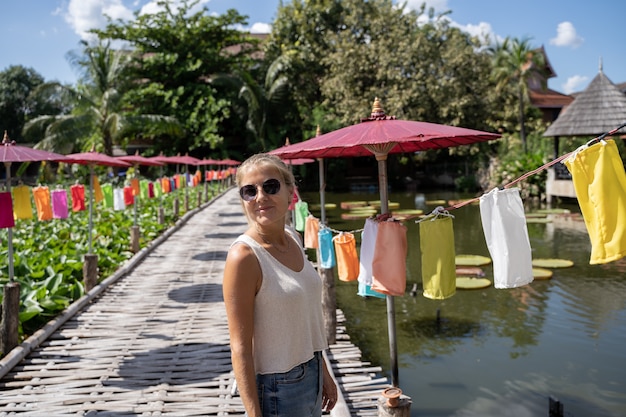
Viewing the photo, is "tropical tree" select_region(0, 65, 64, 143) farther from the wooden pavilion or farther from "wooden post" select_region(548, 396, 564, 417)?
"wooden post" select_region(548, 396, 564, 417)

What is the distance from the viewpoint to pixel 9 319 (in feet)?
18.7

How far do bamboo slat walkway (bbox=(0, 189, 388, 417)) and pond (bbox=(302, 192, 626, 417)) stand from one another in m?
1.03

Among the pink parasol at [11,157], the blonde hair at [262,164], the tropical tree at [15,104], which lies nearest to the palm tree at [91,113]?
the tropical tree at [15,104]

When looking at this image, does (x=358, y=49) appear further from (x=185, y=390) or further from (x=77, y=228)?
(x=185, y=390)

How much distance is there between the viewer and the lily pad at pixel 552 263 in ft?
38.2

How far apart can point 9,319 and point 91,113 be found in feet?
80.1

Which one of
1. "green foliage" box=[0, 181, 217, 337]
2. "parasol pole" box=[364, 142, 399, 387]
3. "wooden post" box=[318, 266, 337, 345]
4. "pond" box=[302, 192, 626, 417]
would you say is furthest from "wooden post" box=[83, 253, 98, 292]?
"parasol pole" box=[364, 142, 399, 387]

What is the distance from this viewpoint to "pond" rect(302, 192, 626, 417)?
6.02 meters

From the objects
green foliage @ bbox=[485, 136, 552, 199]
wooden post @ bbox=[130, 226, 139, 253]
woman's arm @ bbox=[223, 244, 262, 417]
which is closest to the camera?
woman's arm @ bbox=[223, 244, 262, 417]

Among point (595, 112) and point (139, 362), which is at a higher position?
point (595, 112)

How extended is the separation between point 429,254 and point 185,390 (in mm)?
2534

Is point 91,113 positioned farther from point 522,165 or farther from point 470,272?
point 470,272

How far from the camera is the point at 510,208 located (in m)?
3.89

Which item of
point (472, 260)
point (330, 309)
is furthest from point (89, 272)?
point (472, 260)
